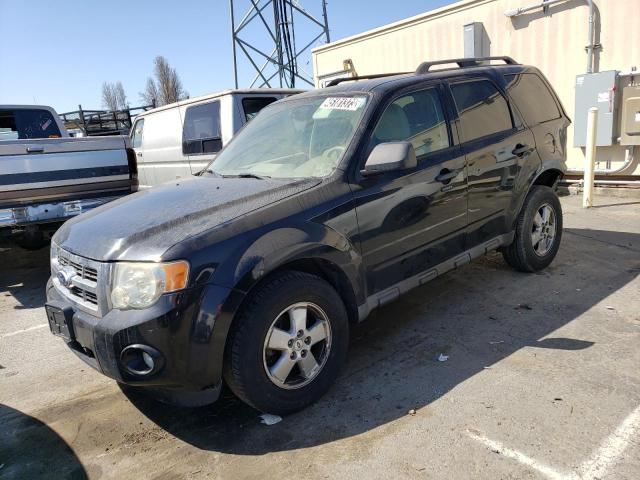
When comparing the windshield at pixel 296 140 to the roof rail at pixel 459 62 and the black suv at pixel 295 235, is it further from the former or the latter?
the roof rail at pixel 459 62

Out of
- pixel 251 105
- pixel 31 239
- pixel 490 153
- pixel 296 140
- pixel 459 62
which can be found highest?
pixel 459 62

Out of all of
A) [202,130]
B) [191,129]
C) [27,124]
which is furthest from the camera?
[27,124]

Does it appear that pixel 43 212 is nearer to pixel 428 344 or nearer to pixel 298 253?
pixel 298 253

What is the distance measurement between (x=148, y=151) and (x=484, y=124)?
19.2 feet

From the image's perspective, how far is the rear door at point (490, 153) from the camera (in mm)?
4039

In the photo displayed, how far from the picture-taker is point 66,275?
2934 millimetres

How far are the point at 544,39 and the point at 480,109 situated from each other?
6090 mm

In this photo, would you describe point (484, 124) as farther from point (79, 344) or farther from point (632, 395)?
point (79, 344)

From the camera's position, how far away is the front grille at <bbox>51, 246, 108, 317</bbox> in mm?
2598

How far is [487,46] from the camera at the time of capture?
9.80m

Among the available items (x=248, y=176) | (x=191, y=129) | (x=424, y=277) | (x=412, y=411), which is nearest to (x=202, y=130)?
(x=191, y=129)

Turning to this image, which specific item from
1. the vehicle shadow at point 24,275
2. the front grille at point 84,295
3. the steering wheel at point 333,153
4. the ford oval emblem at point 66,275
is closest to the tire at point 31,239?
the vehicle shadow at point 24,275

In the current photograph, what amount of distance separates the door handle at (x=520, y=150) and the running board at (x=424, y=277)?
27.6 inches

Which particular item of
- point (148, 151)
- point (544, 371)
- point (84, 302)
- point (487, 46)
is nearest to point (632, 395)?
point (544, 371)
